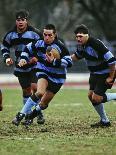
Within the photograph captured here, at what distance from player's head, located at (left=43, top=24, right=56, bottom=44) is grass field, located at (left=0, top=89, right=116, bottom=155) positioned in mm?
1700

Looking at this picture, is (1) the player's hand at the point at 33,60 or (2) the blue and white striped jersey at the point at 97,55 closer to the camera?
(2) the blue and white striped jersey at the point at 97,55

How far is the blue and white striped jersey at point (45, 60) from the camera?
12.1 meters

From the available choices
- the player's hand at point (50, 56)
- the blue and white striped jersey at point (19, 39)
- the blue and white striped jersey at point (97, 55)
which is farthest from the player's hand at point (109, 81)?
the blue and white striped jersey at point (19, 39)

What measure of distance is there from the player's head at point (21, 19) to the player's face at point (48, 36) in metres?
1.06

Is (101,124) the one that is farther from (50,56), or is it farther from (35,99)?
(50,56)

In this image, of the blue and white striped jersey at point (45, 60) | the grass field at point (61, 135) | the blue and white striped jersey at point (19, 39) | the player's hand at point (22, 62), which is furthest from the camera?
the blue and white striped jersey at point (19, 39)

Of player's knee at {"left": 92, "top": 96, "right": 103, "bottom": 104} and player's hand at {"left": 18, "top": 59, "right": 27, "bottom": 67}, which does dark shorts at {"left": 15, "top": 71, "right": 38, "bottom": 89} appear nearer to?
player's hand at {"left": 18, "top": 59, "right": 27, "bottom": 67}

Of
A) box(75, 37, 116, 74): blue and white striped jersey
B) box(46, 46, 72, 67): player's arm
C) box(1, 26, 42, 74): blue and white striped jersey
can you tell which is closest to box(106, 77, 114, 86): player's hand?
box(75, 37, 116, 74): blue and white striped jersey

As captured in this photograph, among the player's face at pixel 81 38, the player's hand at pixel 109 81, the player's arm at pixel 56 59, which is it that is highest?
the player's face at pixel 81 38

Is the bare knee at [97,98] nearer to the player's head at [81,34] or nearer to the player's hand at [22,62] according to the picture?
the player's head at [81,34]

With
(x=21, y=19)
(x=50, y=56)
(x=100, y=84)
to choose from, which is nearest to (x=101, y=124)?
(x=100, y=84)

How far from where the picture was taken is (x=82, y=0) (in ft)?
145

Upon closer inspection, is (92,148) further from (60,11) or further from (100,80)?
(60,11)

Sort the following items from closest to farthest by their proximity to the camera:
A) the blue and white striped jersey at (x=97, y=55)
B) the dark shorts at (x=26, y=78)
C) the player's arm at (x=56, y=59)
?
1. the player's arm at (x=56, y=59)
2. the blue and white striped jersey at (x=97, y=55)
3. the dark shorts at (x=26, y=78)
